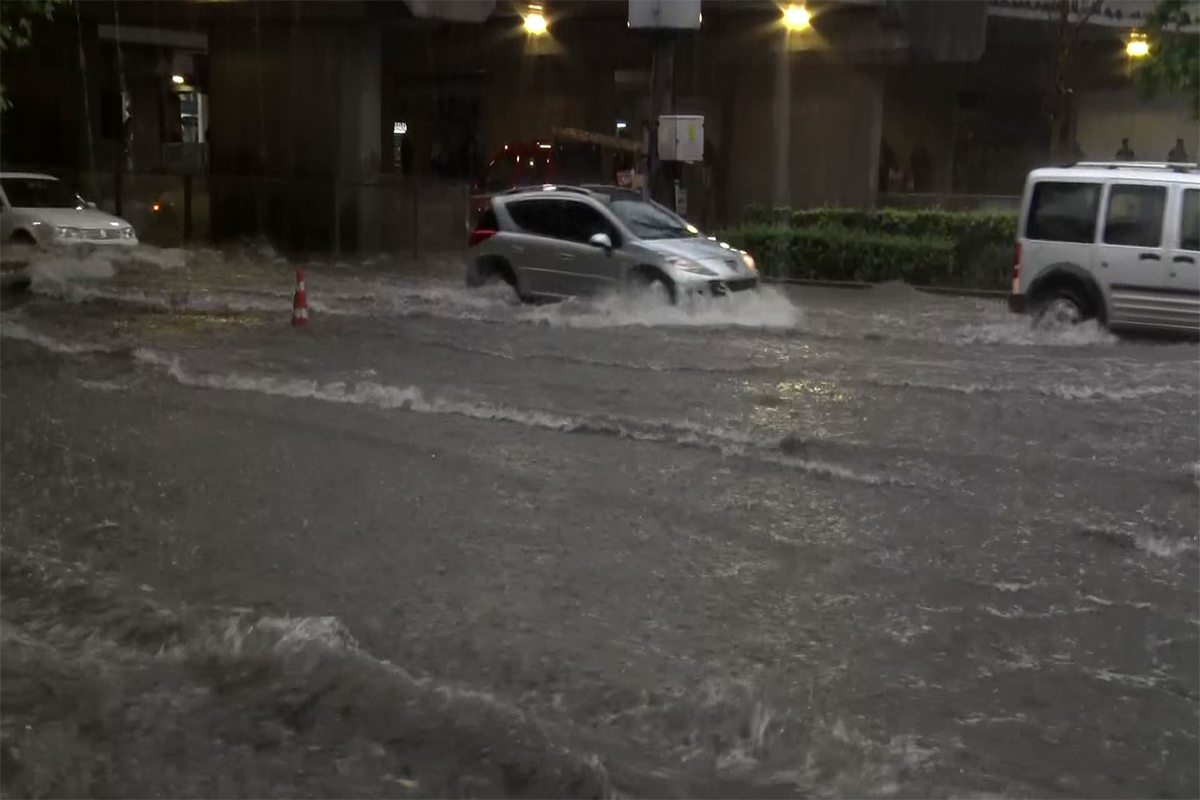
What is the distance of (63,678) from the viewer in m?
6.06

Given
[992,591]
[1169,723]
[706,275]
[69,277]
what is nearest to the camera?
[1169,723]

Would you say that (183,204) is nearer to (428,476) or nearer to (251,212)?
(251,212)

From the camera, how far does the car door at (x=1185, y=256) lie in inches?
569

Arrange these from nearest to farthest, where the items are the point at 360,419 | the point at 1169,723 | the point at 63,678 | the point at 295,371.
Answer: the point at 1169,723
the point at 63,678
the point at 360,419
the point at 295,371

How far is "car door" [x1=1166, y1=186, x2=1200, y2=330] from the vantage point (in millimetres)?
14461

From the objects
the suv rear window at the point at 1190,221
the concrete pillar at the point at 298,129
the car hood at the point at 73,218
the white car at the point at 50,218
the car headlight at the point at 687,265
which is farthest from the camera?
the concrete pillar at the point at 298,129

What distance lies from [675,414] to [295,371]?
3.75 meters

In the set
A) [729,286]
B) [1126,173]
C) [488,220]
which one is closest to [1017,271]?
[1126,173]

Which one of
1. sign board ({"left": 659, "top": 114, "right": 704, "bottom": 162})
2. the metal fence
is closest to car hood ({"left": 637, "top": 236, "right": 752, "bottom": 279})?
sign board ({"left": 659, "top": 114, "right": 704, "bottom": 162})

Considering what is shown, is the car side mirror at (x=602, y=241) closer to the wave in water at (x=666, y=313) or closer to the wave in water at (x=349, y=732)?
the wave in water at (x=666, y=313)

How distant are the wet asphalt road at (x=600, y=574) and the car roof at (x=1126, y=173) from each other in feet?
5.79

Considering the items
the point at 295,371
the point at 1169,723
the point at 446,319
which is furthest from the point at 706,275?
the point at 1169,723

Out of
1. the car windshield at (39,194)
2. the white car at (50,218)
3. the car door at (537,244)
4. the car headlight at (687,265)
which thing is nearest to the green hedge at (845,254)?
the car door at (537,244)

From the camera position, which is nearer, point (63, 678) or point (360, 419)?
point (63, 678)
